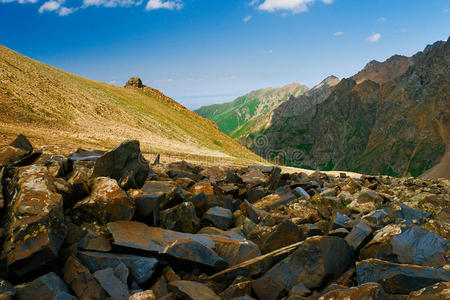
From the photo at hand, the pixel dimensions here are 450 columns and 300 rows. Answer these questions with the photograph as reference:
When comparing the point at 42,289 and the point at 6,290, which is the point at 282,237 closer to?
the point at 42,289

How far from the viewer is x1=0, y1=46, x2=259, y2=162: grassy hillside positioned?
28.4 m

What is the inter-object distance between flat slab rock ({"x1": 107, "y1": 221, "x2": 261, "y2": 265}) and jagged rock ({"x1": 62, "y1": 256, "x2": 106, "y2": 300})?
770mm

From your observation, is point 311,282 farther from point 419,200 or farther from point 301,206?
point 419,200

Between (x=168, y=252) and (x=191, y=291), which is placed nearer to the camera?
(x=191, y=291)

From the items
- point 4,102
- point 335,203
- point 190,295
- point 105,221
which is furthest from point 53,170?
point 4,102

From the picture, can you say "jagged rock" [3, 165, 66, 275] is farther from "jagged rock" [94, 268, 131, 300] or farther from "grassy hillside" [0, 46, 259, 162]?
"grassy hillside" [0, 46, 259, 162]

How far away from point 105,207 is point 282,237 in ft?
13.2

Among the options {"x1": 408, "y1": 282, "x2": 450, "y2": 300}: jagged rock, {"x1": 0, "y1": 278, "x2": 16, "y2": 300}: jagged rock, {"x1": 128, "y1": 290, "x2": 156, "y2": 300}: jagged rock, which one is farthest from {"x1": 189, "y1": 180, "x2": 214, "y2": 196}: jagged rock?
{"x1": 408, "y1": 282, "x2": 450, "y2": 300}: jagged rock

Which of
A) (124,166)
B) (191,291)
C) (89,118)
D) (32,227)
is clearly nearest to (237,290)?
(191,291)

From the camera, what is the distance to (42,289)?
171 inches

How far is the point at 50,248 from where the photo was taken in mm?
4641

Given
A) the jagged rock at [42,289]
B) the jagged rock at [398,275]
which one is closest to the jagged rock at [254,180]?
the jagged rock at [398,275]

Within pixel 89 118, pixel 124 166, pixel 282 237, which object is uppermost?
pixel 89 118

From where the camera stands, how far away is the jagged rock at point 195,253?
17.9 feet
